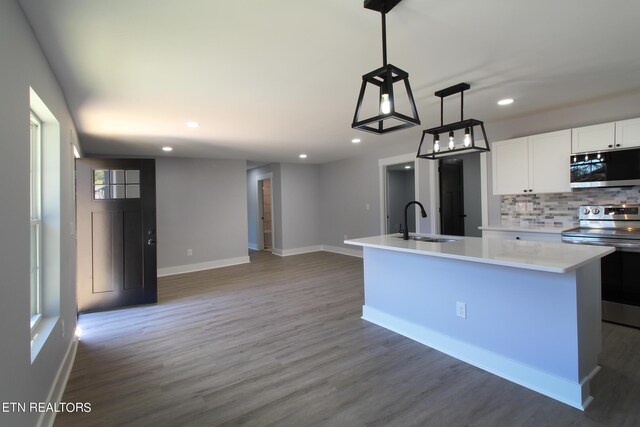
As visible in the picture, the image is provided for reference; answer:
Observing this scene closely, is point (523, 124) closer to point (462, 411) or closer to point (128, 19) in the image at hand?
point (462, 411)

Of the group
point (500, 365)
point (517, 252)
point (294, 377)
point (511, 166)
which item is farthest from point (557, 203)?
point (294, 377)

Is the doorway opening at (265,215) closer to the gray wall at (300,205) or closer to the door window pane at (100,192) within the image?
the gray wall at (300,205)

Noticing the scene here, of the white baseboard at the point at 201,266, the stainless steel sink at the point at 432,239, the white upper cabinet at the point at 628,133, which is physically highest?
the white upper cabinet at the point at 628,133

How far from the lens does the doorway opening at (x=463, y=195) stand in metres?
6.01

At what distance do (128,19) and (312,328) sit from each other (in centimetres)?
287

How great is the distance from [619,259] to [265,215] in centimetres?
726

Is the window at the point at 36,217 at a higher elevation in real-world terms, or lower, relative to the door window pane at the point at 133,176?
lower

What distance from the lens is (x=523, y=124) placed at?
13.2 ft

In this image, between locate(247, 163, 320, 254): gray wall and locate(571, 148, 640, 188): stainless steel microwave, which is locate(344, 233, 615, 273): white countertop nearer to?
locate(571, 148, 640, 188): stainless steel microwave

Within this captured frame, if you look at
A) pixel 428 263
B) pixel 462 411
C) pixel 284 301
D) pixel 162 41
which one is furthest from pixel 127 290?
pixel 462 411

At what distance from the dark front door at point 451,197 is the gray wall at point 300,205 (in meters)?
3.33

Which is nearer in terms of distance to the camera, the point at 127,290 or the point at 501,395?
the point at 501,395

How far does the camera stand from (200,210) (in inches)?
250

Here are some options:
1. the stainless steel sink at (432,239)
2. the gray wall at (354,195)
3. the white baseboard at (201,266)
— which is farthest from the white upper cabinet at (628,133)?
the white baseboard at (201,266)
